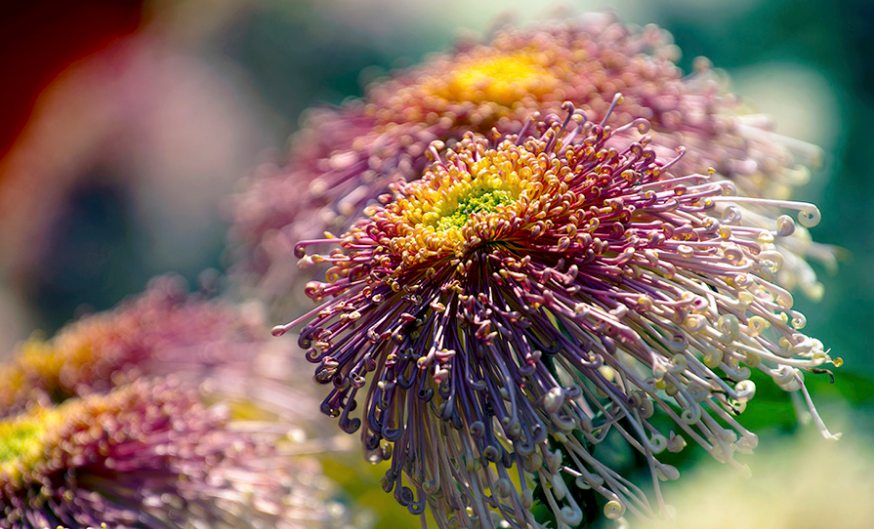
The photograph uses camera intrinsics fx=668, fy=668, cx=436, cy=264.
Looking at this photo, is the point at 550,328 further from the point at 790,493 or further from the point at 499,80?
the point at 499,80

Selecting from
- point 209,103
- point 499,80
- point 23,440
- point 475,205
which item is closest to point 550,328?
point 475,205

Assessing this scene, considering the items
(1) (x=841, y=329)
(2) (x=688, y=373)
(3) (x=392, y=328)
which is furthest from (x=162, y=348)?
(1) (x=841, y=329)

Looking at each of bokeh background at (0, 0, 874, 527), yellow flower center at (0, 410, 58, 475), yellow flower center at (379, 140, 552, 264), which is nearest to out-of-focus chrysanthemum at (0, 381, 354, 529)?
yellow flower center at (0, 410, 58, 475)

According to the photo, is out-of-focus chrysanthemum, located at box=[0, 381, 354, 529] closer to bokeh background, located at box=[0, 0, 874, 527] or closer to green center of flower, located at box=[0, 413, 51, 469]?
green center of flower, located at box=[0, 413, 51, 469]

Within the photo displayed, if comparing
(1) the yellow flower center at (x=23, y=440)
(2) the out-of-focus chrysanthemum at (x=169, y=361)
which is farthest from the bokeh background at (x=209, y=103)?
(1) the yellow flower center at (x=23, y=440)

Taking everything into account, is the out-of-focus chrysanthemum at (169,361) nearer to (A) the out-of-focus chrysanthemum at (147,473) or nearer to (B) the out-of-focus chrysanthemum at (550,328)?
(A) the out-of-focus chrysanthemum at (147,473)

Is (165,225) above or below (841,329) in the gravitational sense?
above

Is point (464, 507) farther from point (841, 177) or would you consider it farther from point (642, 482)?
point (841, 177)
